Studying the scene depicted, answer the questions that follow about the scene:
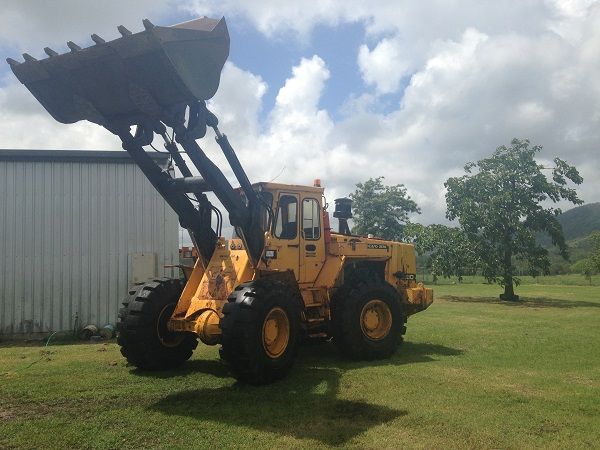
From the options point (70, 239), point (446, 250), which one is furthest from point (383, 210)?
point (70, 239)

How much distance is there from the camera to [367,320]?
1002 cm

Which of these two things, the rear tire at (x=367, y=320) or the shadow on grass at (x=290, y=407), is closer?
the shadow on grass at (x=290, y=407)

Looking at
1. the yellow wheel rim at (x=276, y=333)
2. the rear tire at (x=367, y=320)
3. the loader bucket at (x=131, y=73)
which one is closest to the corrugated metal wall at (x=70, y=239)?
the rear tire at (x=367, y=320)

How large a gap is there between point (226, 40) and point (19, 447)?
201 inches

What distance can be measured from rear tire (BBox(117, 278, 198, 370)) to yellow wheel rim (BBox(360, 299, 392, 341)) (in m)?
3.22

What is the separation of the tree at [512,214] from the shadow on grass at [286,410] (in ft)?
69.1

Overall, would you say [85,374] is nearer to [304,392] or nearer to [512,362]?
[304,392]

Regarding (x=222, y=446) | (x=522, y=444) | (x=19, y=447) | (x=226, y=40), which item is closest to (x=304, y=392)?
(x=222, y=446)

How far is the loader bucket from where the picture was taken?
6109mm

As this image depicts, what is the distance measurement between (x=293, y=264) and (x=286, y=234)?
21.0 inches

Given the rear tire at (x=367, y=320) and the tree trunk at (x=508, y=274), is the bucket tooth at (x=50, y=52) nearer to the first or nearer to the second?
the rear tire at (x=367, y=320)

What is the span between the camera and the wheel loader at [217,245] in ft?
21.2

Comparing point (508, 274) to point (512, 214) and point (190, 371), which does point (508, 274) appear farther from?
point (190, 371)

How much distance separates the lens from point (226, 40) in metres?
6.85
